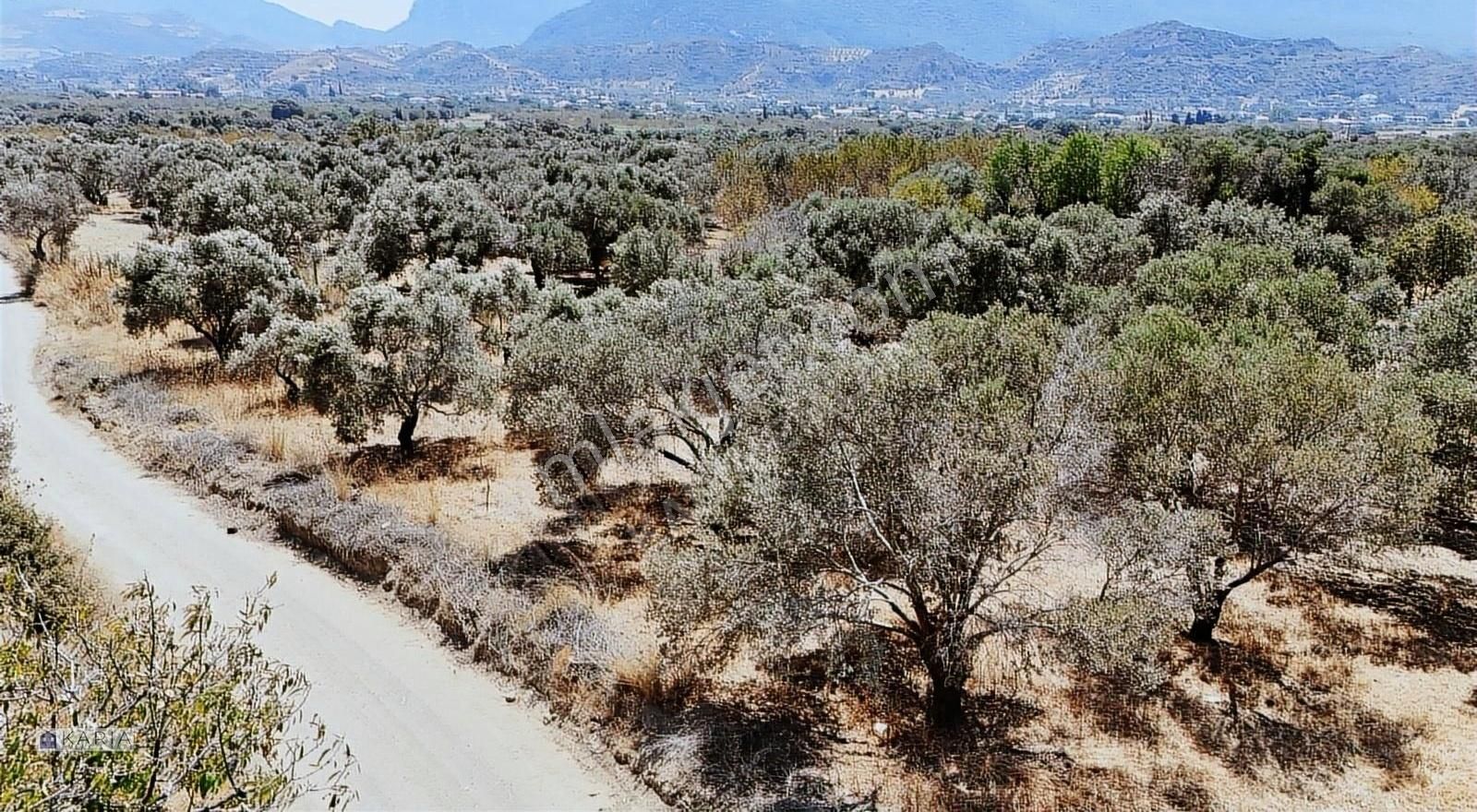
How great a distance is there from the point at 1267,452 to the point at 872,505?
558 cm

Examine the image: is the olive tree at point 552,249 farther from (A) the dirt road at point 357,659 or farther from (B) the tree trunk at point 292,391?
(A) the dirt road at point 357,659

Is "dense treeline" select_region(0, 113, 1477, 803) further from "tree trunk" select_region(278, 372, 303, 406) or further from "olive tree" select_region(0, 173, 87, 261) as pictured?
"tree trunk" select_region(278, 372, 303, 406)

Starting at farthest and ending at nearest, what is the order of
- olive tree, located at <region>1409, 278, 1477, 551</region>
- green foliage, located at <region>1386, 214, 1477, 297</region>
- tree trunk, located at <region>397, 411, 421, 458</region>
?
1. green foliage, located at <region>1386, 214, 1477, 297</region>
2. tree trunk, located at <region>397, 411, 421, 458</region>
3. olive tree, located at <region>1409, 278, 1477, 551</region>

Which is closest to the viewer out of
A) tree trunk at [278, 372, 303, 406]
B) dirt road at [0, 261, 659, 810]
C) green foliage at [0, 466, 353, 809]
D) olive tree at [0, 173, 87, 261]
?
green foliage at [0, 466, 353, 809]

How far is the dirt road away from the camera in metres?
11.9

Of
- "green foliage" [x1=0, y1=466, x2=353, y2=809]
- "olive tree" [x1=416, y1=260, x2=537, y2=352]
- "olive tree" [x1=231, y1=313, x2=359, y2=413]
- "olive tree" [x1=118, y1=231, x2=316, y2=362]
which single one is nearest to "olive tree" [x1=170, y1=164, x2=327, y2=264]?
"olive tree" [x1=118, y1=231, x2=316, y2=362]

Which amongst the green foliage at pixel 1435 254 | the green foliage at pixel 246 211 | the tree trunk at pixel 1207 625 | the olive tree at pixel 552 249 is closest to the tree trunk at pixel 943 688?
the tree trunk at pixel 1207 625

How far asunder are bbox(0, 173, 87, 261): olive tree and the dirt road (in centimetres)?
2130

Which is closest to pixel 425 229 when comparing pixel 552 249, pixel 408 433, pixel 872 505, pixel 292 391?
pixel 552 249

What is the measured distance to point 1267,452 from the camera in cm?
1244

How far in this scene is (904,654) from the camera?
14.5m

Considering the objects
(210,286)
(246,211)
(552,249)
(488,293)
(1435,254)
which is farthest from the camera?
(552,249)

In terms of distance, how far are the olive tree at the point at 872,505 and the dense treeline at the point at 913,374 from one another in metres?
0.05

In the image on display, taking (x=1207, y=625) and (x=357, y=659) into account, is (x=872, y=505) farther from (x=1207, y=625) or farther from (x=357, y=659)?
(x=357, y=659)
